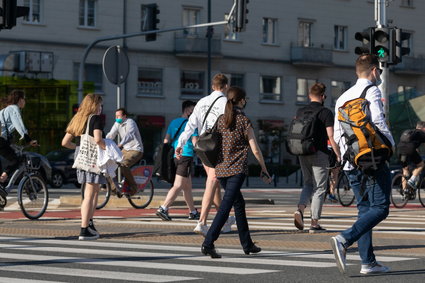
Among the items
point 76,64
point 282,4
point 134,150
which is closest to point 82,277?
point 134,150

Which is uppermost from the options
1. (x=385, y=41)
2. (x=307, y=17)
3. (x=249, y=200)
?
(x=307, y=17)

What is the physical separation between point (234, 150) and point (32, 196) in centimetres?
635

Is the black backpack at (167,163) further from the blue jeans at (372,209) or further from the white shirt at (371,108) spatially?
the blue jeans at (372,209)

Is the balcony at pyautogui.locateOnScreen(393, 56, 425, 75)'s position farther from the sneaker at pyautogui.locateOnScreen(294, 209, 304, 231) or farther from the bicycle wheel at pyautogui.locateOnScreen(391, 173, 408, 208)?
the sneaker at pyautogui.locateOnScreen(294, 209, 304, 231)

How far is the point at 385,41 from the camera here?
19109 mm

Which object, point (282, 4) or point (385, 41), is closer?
point (385, 41)

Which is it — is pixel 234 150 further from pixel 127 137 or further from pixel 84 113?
pixel 127 137

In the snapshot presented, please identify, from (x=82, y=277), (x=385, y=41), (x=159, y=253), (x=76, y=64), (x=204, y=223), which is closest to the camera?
(x=82, y=277)

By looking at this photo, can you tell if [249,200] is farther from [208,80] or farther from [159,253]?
[208,80]

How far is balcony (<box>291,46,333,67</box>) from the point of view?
6219cm

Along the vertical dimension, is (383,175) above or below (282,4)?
below

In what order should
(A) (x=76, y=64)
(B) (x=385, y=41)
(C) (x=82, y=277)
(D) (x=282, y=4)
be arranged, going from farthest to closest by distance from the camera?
(D) (x=282, y=4) < (A) (x=76, y=64) < (B) (x=385, y=41) < (C) (x=82, y=277)

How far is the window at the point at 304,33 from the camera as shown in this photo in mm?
63125

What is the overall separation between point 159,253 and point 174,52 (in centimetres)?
4667
